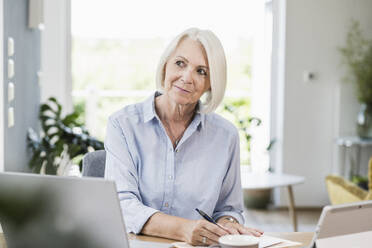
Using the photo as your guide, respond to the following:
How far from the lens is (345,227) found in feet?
3.80

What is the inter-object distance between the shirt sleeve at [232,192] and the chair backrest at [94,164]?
42 centimetres

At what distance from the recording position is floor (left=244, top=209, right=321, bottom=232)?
4.49 meters

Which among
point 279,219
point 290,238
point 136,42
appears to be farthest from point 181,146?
point 136,42

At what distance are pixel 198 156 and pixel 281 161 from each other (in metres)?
3.62

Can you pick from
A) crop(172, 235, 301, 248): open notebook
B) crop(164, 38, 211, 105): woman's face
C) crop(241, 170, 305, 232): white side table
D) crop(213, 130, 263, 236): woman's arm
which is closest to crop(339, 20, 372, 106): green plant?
crop(241, 170, 305, 232): white side table

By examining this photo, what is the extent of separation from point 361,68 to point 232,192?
11.8ft

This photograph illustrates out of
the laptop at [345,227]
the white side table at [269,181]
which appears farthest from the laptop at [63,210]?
the white side table at [269,181]

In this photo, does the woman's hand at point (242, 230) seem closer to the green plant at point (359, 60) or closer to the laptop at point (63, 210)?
the laptop at point (63, 210)

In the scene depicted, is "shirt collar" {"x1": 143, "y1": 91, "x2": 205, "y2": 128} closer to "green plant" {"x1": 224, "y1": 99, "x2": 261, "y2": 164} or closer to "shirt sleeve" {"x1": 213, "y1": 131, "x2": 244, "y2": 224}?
"shirt sleeve" {"x1": 213, "y1": 131, "x2": 244, "y2": 224}

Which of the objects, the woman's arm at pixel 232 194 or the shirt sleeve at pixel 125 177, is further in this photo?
the woman's arm at pixel 232 194

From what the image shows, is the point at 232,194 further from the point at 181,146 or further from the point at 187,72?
the point at 187,72

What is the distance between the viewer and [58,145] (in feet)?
11.0

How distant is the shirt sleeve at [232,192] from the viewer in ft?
5.87

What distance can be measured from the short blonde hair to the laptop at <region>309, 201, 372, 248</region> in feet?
2.23
